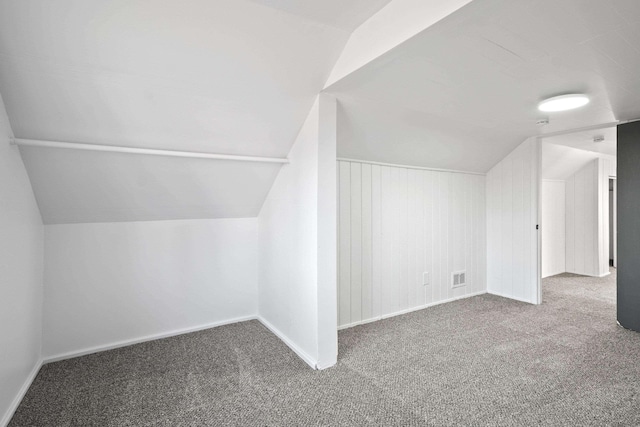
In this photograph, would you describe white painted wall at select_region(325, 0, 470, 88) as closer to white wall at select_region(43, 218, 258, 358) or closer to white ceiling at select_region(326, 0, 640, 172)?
white ceiling at select_region(326, 0, 640, 172)

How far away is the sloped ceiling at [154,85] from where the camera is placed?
1704 mm

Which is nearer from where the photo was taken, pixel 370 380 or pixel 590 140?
pixel 370 380

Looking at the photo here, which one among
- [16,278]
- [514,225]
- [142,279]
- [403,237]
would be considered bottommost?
[142,279]

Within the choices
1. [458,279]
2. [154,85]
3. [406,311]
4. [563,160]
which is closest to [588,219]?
[563,160]

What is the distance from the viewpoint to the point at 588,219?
5.50 m

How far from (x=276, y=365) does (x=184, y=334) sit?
117cm

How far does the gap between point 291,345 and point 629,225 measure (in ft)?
11.3

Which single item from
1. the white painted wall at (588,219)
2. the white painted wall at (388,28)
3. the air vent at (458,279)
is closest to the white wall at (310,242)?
A: the white painted wall at (388,28)

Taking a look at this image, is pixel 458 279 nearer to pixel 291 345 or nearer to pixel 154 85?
pixel 291 345

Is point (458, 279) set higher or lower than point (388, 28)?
lower

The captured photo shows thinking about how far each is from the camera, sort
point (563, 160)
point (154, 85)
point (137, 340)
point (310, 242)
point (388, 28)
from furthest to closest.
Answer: point (563, 160), point (137, 340), point (310, 242), point (154, 85), point (388, 28)

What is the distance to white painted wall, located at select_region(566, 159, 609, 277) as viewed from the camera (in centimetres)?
541

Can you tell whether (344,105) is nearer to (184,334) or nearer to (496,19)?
(496,19)

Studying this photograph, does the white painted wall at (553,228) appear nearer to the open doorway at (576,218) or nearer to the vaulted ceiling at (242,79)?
the open doorway at (576,218)
